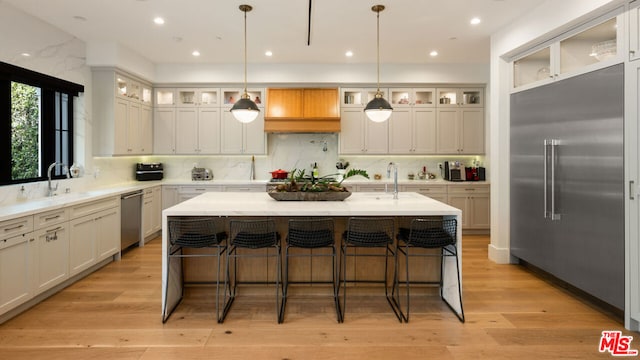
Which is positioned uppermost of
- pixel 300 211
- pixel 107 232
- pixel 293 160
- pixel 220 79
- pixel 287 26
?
pixel 287 26

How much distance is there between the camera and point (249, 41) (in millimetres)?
5230

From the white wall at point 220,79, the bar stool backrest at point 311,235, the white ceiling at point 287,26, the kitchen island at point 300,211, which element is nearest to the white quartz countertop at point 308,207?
the kitchen island at point 300,211

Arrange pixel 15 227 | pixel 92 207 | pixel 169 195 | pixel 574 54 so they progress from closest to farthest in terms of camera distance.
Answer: pixel 15 227
pixel 574 54
pixel 92 207
pixel 169 195

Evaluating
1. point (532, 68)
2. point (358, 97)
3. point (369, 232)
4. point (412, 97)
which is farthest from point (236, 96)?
point (532, 68)

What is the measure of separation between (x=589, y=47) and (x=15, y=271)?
5.45 m

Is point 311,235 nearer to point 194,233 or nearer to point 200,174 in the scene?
point 194,233

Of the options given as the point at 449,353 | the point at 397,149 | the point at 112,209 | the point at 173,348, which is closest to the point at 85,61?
the point at 112,209

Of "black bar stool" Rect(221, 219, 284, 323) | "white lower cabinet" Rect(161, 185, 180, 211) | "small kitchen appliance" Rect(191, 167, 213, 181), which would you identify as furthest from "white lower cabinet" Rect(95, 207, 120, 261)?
"black bar stool" Rect(221, 219, 284, 323)

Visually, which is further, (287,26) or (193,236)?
(287,26)

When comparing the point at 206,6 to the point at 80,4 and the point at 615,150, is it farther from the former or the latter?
the point at 615,150

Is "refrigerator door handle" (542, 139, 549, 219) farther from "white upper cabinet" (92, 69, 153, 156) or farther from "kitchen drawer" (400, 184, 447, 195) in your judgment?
"white upper cabinet" (92, 69, 153, 156)

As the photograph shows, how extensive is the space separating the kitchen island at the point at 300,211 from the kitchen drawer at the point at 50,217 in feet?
4.06

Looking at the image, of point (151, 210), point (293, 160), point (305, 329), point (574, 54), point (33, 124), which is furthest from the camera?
point (293, 160)

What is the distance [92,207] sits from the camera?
14.2ft
